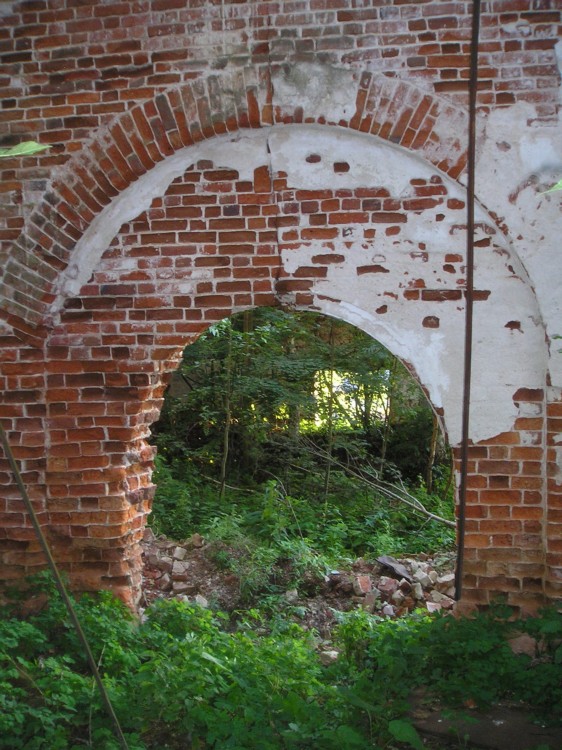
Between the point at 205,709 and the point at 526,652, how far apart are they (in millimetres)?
1838

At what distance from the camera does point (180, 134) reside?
4297 mm

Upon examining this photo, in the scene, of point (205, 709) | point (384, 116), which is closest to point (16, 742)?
point (205, 709)

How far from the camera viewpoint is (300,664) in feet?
13.4

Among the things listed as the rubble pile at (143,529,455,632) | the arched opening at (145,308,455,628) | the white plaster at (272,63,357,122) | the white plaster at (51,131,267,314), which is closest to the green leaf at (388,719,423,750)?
the rubble pile at (143,529,455,632)

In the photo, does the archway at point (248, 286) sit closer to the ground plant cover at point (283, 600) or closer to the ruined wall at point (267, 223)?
the ruined wall at point (267, 223)

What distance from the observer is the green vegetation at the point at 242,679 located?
11.2 ft

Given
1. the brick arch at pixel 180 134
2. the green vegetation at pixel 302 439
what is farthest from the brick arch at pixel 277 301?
the green vegetation at pixel 302 439

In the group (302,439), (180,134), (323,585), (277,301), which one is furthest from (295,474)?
(180,134)

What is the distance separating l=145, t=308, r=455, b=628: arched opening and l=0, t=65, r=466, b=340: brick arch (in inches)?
108

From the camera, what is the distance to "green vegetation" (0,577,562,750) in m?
3.41

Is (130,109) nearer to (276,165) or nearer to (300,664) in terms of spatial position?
(276,165)

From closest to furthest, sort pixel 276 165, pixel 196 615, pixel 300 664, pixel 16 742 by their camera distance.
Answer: pixel 16 742 < pixel 300 664 < pixel 276 165 < pixel 196 615

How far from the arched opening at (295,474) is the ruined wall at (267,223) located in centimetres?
174

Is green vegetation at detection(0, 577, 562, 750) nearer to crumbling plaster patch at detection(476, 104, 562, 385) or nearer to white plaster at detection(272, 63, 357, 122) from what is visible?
crumbling plaster patch at detection(476, 104, 562, 385)
